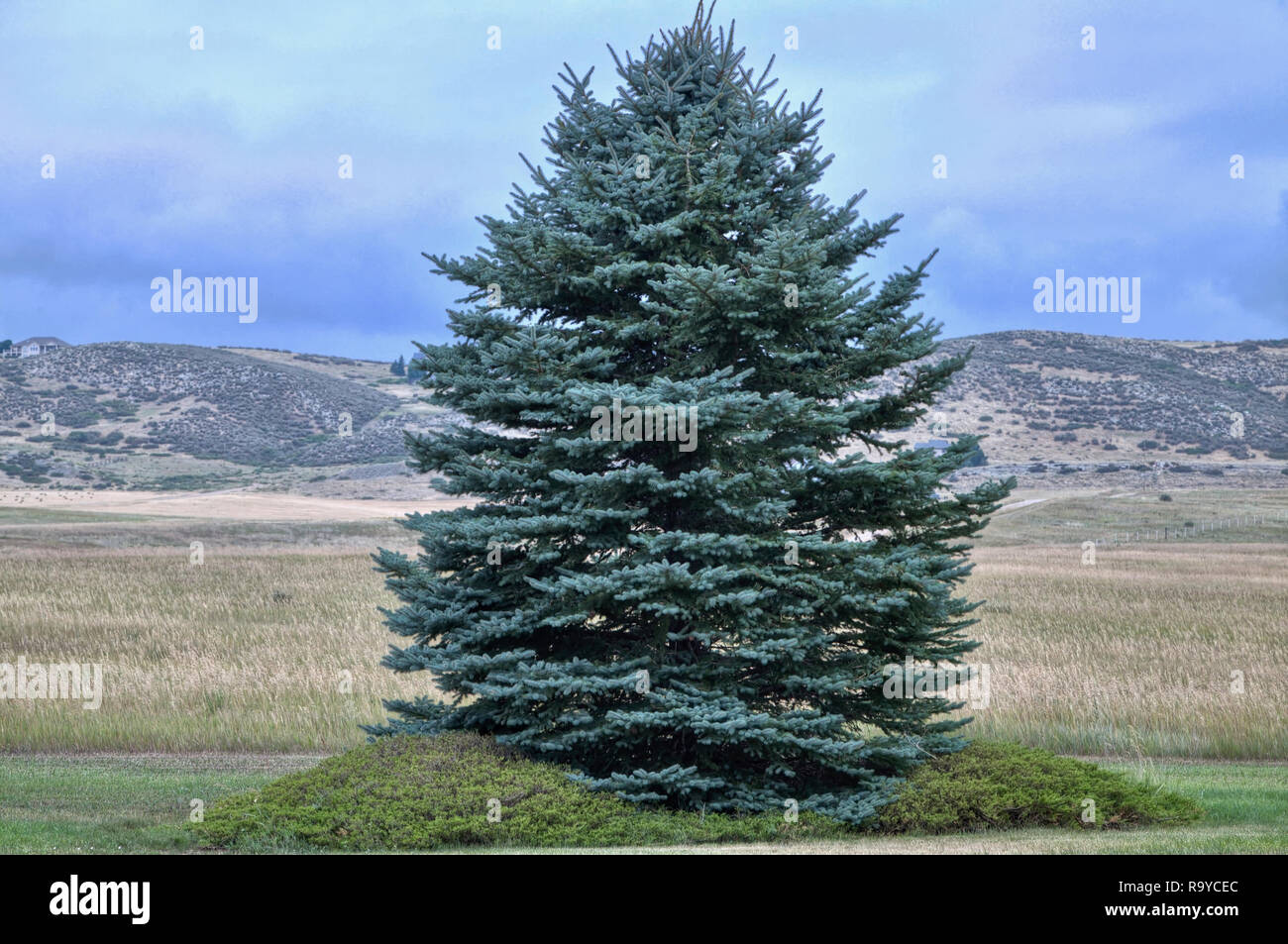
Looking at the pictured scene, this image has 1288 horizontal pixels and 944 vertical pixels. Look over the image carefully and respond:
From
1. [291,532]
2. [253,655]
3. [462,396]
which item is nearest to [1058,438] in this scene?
[291,532]

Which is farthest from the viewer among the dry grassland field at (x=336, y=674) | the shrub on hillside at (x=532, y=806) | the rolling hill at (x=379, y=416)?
the rolling hill at (x=379, y=416)

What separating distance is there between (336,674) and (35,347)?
17172 centimetres

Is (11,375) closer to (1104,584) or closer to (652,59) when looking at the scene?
(1104,584)

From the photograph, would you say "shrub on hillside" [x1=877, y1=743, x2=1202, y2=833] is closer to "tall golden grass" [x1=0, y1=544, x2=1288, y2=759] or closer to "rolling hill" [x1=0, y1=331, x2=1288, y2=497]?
"tall golden grass" [x1=0, y1=544, x2=1288, y2=759]

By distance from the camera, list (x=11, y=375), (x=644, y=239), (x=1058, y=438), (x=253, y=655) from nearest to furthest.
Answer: (x=644, y=239)
(x=253, y=655)
(x=1058, y=438)
(x=11, y=375)

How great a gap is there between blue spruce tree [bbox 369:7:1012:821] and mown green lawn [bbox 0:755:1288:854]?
1629 mm

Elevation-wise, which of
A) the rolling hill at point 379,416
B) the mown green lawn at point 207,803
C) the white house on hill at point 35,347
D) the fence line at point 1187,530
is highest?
the white house on hill at point 35,347

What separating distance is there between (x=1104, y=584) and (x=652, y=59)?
30.6 metres

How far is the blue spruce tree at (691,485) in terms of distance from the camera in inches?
448

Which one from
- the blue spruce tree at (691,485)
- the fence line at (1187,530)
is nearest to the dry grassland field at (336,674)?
the blue spruce tree at (691,485)

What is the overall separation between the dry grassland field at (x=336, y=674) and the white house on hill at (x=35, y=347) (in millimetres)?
125103

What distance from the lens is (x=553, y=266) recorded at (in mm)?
12500

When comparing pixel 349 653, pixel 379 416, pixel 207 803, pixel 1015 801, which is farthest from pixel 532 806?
pixel 379 416

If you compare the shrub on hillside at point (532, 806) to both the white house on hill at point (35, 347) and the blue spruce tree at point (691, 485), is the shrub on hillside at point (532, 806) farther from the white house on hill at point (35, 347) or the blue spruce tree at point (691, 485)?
the white house on hill at point (35, 347)
